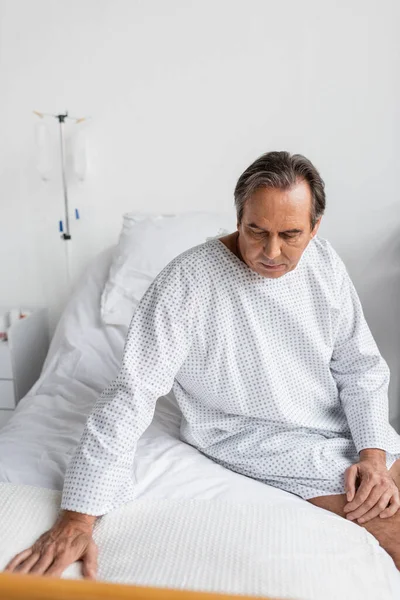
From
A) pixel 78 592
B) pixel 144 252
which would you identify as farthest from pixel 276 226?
pixel 144 252

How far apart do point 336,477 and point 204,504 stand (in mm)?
310

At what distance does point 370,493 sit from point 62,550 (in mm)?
638

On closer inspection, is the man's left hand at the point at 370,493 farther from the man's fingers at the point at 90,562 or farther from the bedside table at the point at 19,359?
the bedside table at the point at 19,359

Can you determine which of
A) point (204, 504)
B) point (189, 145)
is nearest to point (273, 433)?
point (204, 504)

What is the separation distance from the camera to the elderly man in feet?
4.37

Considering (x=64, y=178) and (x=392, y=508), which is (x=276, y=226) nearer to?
(x=392, y=508)

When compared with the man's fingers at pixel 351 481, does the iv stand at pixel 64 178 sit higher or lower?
higher

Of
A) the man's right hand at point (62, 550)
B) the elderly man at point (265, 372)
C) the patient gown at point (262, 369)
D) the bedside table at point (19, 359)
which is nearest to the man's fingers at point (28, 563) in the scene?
the man's right hand at point (62, 550)

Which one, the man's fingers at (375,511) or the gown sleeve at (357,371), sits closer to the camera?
the man's fingers at (375,511)

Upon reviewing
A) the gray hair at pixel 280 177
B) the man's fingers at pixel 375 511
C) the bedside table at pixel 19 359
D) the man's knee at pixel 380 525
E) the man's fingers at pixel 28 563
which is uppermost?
the gray hair at pixel 280 177

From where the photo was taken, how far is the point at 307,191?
1.36m

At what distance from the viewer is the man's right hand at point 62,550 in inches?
44.5

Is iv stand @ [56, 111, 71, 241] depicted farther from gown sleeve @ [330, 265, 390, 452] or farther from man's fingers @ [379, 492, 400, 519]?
man's fingers @ [379, 492, 400, 519]

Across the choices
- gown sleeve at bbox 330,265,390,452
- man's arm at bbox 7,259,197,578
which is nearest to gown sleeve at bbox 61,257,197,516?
man's arm at bbox 7,259,197,578
